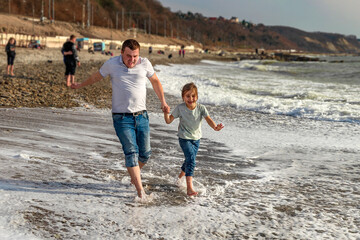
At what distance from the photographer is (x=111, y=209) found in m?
3.94

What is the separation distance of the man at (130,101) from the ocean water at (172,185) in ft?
1.56

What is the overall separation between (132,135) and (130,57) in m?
0.77

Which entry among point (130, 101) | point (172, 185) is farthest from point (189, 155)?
point (130, 101)

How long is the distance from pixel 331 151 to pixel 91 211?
4581mm

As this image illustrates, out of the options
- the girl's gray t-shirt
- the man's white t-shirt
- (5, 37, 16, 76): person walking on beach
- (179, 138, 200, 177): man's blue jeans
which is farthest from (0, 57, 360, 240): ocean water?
(5, 37, 16, 76): person walking on beach

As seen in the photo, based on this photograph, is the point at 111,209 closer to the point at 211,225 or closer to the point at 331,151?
the point at 211,225

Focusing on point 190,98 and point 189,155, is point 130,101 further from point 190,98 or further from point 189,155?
point 189,155

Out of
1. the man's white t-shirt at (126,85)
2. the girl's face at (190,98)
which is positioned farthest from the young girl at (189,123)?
the man's white t-shirt at (126,85)

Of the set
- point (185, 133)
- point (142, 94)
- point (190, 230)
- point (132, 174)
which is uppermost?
point (142, 94)

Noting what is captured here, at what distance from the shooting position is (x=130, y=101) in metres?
4.37

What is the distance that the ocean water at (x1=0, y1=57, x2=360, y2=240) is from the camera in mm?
3576

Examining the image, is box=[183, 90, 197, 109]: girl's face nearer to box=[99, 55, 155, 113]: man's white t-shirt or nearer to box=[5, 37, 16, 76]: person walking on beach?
box=[99, 55, 155, 113]: man's white t-shirt

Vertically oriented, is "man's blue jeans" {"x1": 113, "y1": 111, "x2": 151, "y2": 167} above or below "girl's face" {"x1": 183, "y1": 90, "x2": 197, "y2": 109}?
below

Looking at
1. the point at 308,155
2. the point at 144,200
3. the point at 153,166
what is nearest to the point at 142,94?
the point at 144,200
